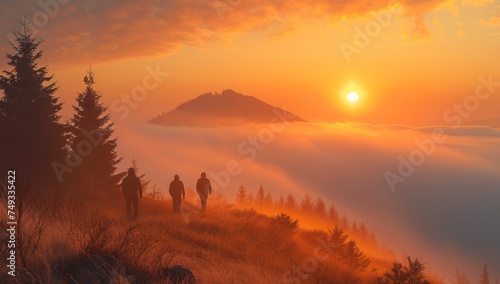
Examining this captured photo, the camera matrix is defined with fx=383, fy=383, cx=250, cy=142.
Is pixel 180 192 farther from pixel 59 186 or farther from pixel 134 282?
pixel 134 282

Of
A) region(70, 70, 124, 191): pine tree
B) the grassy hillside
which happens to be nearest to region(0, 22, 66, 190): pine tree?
region(70, 70, 124, 191): pine tree

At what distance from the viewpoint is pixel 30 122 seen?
19719 millimetres

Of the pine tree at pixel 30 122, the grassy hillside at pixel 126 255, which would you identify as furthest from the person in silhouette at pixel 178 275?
the pine tree at pixel 30 122

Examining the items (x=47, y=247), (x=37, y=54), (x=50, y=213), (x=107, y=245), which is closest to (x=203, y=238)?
(x=50, y=213)

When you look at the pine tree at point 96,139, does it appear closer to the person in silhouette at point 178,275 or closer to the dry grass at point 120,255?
the dry grass at point 120,255

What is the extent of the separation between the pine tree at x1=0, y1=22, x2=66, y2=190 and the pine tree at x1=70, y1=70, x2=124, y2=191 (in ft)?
6.44

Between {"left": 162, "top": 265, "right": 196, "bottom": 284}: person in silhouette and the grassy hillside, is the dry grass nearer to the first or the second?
the grassy hillside

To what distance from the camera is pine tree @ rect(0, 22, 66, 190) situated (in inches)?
743

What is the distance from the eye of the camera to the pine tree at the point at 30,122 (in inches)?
743

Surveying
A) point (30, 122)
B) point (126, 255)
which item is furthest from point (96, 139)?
point (126, 255)

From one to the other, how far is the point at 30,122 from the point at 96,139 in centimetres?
485

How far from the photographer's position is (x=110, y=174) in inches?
982

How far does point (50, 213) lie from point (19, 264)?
3571 millimetres

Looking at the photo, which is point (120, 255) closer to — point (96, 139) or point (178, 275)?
point (178, 275)
